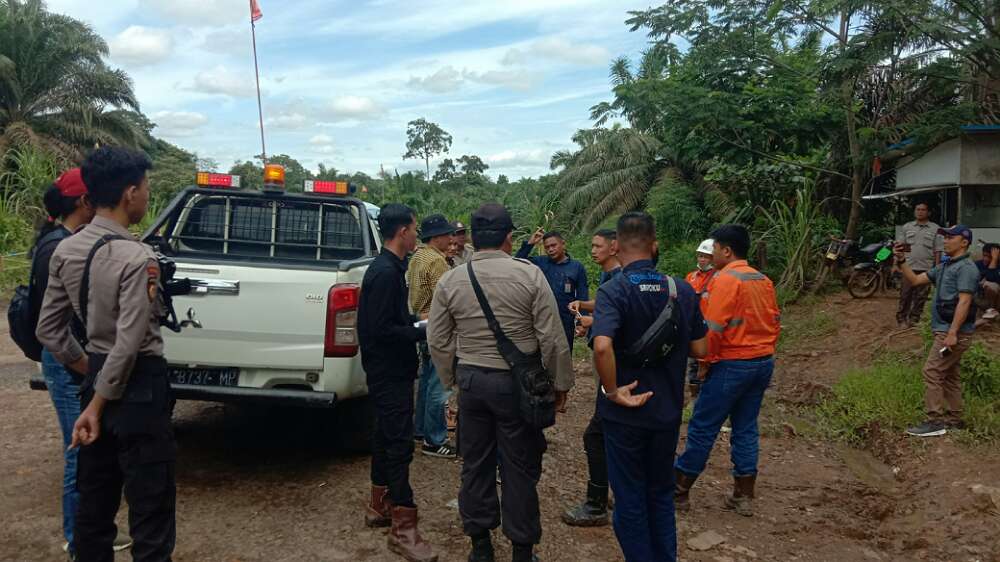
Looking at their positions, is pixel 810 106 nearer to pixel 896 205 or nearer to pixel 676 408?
pixel 896 205

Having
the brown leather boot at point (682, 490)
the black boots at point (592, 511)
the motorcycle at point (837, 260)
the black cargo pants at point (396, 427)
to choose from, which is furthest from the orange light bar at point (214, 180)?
the motorcycle at point (837, 260)

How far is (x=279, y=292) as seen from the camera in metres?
4.20

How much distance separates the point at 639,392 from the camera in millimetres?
3322

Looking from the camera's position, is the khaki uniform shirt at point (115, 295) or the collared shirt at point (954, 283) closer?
the khaki uniform shirt at point (115, 295)

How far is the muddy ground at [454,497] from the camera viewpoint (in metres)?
3.89

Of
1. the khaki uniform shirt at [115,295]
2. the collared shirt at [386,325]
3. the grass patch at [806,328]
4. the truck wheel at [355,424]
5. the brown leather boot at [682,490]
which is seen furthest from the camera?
the grass patch at [806,328]

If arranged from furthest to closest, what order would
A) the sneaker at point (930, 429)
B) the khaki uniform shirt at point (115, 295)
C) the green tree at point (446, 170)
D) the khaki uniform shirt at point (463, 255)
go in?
the green tree at point (446, 170) < the khaki uniform shirt at point (463, 255) < the sneaker at point (930, 429) < the khaki uniform shirt at point (115, 295)

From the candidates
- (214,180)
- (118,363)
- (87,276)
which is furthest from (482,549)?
(214,180)

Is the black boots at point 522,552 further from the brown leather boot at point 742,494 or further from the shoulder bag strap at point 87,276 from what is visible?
the shoulder bag strap at point 87,276

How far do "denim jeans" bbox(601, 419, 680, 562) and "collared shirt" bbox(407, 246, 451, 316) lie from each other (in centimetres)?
190

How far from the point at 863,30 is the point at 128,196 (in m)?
9.49

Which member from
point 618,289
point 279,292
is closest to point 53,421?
point 279,292

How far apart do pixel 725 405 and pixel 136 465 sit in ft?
10.4

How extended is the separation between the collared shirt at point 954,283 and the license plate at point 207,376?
17.3 feet
